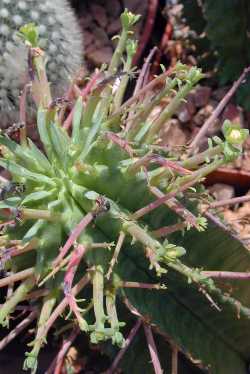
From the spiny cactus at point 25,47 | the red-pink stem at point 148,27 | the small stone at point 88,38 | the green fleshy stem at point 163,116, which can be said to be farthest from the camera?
the small stone at point 88,38

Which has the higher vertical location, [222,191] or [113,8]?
[113,8]

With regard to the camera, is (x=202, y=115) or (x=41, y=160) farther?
(x=202, y=115)

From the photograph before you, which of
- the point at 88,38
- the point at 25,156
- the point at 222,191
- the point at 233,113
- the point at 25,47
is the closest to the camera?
the point at 25,156

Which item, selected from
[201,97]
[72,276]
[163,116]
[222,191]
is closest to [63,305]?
[72,276]

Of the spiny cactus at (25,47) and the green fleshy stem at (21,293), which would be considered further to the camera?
the spiny cactus at (25,47)

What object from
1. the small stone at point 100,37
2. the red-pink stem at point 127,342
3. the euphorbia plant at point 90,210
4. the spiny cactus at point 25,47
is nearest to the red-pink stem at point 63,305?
the euphorbia plant at point 90,210

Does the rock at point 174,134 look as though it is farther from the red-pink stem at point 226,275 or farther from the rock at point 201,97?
the red-pink stem at point 226,275

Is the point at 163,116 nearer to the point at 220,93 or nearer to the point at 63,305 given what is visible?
the point at 63,305
